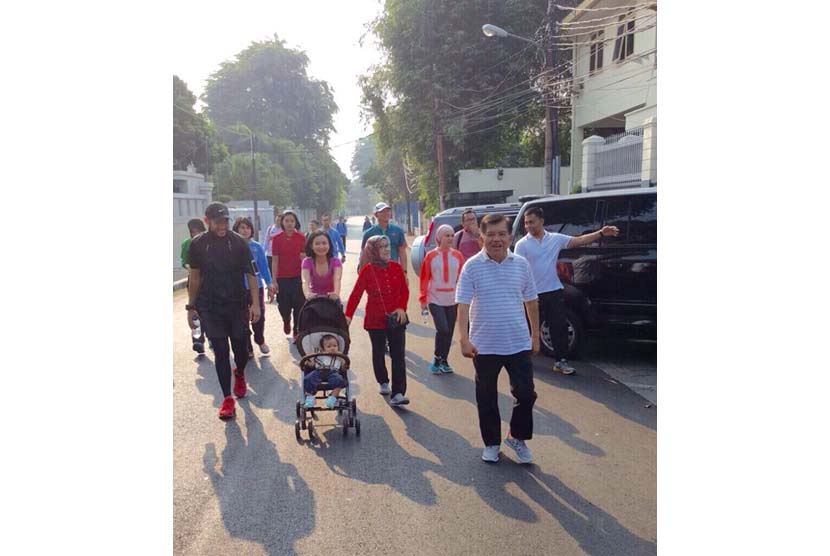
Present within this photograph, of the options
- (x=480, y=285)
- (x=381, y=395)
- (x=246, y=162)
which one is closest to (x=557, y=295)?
(x=381, y=395)

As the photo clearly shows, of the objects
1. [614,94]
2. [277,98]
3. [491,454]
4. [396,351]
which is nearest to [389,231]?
[396,351]

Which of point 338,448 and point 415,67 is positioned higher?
point 415,67

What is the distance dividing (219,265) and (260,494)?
219 centimetres

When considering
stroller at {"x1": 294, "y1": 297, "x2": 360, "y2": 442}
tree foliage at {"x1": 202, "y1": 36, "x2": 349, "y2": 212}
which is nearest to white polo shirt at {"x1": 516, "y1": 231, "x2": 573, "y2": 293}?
stroller at {"x1": 294, "y1": 297, "x2": 360, "y2": 442}

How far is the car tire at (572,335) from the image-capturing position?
7.20 metres

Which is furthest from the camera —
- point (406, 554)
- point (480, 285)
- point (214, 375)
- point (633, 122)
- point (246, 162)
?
point (246, 162)

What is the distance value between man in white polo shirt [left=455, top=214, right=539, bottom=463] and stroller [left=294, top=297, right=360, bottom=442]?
1.17 meters

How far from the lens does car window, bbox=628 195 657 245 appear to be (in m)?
6.71

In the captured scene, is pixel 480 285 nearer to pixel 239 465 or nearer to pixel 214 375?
pixel 239 465

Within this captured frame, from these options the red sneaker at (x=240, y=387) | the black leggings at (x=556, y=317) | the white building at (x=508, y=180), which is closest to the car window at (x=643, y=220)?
the black leggings at (x=556, y=317)

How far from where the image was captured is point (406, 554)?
3.25 metres

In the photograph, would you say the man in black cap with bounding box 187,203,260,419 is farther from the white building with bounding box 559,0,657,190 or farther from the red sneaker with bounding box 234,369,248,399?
the white building with bounding box 559,0,657,190

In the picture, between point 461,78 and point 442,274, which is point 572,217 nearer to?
point 442,274

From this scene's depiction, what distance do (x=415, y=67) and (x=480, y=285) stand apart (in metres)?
22.4
